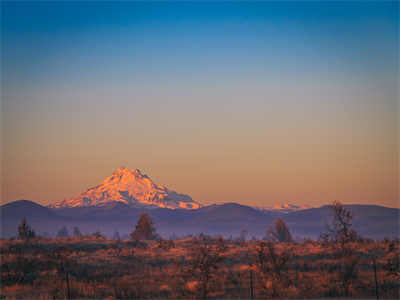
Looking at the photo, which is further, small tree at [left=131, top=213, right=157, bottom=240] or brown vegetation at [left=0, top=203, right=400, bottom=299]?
small tree at [left=131, top=213, right=157, bottom=240]

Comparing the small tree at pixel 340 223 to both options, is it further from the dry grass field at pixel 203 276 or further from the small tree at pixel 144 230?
the small tree at pixel 144 230

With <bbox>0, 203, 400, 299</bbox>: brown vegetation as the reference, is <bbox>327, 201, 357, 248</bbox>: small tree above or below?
above

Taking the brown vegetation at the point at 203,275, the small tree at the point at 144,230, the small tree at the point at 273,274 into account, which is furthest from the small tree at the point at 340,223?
the small tree at the point at 144,230

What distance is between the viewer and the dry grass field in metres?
27.7

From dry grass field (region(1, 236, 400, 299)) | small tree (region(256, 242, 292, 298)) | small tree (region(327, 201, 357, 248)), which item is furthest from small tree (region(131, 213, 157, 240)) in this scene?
small tree (region(256, 242, 292, 298))

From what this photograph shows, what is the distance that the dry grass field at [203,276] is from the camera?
2766 cm

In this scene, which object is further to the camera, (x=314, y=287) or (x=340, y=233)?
(x=340, y=233)

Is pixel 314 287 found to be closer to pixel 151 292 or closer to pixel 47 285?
pixel 151 292

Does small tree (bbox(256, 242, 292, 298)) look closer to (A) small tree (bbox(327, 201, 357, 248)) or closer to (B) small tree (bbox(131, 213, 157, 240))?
(A) small tree (bbox(327, 201, 357, 248))

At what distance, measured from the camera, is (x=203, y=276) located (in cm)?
2750

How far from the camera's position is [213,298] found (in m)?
27.1

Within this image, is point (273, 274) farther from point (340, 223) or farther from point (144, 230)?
point (144, 230)

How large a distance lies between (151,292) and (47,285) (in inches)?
290

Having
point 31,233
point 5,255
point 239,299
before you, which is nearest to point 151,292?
point 239,299
